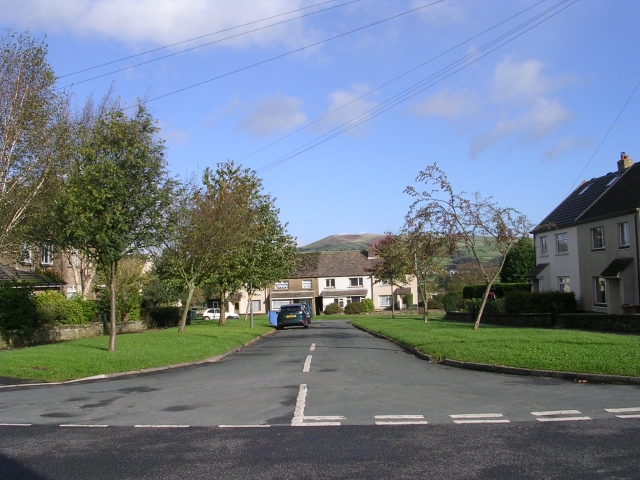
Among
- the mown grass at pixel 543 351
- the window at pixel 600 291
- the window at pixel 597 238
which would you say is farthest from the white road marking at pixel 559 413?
the window at pixel 597 238

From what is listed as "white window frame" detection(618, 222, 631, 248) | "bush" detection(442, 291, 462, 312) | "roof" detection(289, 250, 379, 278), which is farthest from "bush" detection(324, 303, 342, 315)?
"white window frame" detection(618, 222, 631, 248)

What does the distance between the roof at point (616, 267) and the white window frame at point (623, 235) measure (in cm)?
75

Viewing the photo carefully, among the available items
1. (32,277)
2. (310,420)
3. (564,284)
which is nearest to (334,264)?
(564,284)

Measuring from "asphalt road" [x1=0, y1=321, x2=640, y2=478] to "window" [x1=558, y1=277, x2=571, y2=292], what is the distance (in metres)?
26.9

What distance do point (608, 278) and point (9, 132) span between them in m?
27.7

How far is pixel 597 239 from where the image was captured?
3450 centimetres

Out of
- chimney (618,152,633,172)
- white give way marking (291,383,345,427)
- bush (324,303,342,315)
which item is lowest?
bush (324,303,342,315)

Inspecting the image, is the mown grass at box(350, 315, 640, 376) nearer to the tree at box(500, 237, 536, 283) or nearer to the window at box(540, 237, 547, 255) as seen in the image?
the window at box(540, 237, 547, 255)

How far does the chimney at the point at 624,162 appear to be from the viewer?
38309 millimetres

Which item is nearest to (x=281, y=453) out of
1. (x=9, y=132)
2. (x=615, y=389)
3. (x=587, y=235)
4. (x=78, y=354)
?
(x=615, y=389)

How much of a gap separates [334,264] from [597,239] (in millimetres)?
51097

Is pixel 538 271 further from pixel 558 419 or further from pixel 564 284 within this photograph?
pixel 558 419

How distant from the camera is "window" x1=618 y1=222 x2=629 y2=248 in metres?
31.4

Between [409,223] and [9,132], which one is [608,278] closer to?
[409,223]
